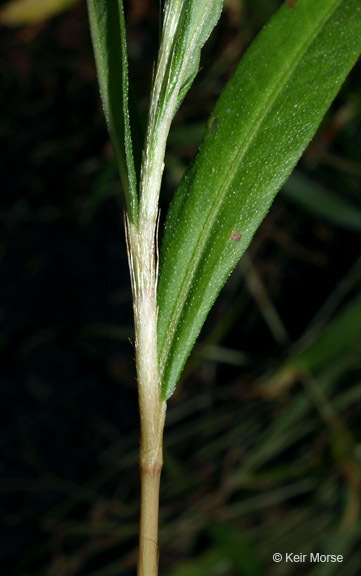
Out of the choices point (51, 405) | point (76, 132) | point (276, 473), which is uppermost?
point (76, 132)

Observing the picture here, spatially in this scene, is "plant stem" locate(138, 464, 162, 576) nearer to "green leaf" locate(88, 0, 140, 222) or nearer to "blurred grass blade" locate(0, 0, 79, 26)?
"green leaf" locate(88, 0, 140, 222)

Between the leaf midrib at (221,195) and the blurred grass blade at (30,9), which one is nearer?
the leaf midrib at (221,195)

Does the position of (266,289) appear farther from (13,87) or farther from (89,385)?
(13,87)

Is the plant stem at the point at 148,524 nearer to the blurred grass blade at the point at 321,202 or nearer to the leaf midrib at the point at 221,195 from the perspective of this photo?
the leaf midrib at the point at 221,195

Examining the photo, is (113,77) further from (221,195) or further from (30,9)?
(30,9)

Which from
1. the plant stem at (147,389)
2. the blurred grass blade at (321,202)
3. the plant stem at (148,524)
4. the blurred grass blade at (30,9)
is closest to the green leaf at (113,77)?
the plant stem at (147,389)

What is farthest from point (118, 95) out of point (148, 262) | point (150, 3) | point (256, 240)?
point (150, 3)

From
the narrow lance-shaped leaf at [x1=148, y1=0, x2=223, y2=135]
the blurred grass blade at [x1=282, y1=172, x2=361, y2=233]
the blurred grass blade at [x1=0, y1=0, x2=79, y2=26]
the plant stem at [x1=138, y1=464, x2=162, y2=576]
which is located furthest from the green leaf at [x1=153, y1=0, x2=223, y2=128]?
the blurred grass blade at [x1=0, y1=0, x2=79, y2=26]
